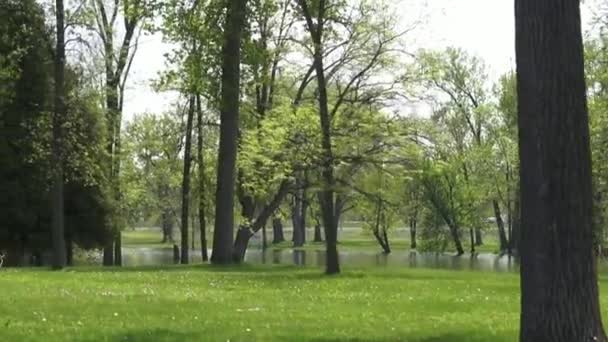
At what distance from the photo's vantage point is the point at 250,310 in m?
13.0

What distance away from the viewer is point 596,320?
8023 mm

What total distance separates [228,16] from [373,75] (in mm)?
5938

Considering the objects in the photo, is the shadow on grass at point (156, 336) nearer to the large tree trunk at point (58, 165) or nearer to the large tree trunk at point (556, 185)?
the large tree trunk at point (556, 185)

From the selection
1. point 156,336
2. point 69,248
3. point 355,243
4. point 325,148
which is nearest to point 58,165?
point 325,148

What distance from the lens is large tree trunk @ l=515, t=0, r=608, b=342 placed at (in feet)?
26.1

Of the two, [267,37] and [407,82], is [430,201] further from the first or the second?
[407,82]

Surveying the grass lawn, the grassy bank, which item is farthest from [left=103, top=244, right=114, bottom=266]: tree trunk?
the grassy bank

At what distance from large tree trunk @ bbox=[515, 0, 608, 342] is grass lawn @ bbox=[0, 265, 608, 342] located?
2.53 metres

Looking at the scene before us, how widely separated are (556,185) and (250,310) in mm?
6181

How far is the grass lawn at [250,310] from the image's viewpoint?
1039cm

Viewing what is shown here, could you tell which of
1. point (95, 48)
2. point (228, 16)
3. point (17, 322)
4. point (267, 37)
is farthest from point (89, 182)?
point (17, 322)

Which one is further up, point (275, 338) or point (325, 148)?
point (325, 148)

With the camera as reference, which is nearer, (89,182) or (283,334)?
(283,334)

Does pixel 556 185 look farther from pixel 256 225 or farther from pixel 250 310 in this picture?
pixel 256 225
